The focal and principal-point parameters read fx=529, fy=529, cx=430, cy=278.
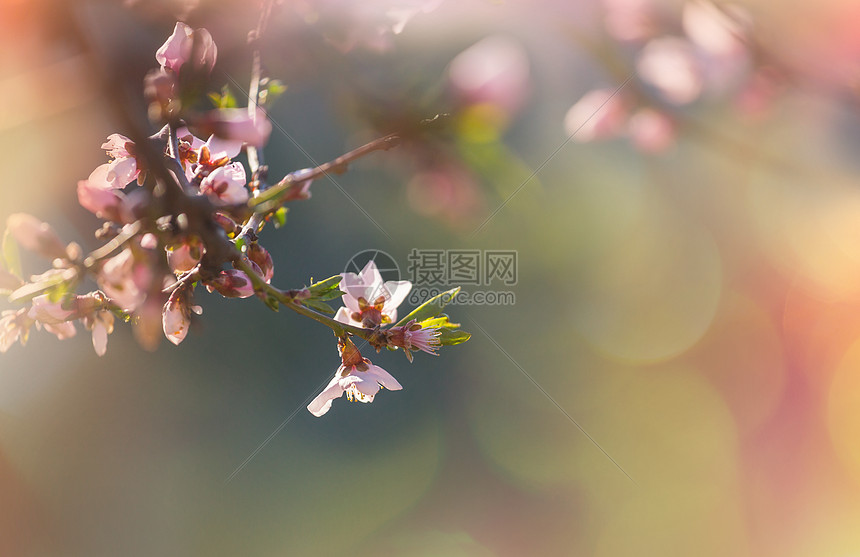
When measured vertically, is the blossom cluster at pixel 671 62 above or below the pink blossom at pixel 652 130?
above

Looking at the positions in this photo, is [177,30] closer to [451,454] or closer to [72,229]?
[72,229]

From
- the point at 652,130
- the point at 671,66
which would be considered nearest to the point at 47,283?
the point at 671,66

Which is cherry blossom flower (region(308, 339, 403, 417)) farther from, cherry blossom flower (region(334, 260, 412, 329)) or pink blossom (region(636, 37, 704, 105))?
pink blossom (region(636, 37, 704, 105))

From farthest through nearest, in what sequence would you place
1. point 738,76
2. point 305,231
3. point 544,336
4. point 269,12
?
point 544,336 → point 305,231 → point 738,76 → point 269,12

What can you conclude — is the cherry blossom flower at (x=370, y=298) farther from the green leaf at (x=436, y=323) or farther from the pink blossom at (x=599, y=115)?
the pink blossom at (x=599, y=115)

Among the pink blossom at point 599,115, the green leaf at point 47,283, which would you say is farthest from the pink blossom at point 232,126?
the pink blossom at point 599,115

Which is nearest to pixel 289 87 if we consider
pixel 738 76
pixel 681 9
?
pixel 681 9
